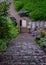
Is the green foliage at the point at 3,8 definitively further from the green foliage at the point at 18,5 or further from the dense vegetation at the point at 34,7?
the green foliage at the point at 18,5

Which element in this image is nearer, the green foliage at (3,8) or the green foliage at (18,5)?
the green foliage at (3,8)

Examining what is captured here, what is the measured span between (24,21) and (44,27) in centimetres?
304

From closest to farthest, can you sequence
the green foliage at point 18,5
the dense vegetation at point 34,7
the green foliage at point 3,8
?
the green foliage at point 3,8 < the dense vegetation at point 34,7 < the green foliage at point 18,5

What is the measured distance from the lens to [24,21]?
23.2 meters

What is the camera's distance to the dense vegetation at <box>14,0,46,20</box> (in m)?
22.1

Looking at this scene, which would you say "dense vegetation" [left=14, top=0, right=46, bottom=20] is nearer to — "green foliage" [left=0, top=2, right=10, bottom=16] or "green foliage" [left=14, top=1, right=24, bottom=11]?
"green foliage" [left=14, top=1, right=24, bottom=11]

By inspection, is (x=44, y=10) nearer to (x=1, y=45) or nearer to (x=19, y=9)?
(x=19, y=9)

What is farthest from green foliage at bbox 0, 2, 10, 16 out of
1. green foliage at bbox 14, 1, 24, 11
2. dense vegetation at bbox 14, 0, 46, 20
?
green foliage at bbox 14, 1, 24, 11

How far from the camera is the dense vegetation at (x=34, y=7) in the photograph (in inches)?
871

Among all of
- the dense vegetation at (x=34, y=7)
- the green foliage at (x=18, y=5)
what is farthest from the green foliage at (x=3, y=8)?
the green foliage at (x=18, y=5)

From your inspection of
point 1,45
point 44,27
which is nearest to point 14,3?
point 44,27

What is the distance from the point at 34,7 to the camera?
23.8 metres

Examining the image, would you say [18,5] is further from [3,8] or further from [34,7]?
[3,8]

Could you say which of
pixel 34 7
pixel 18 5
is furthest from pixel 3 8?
pixel 18 5
